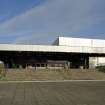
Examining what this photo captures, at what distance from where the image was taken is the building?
67.0 meters

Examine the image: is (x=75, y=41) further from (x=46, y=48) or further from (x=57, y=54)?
(x=46, y=48)

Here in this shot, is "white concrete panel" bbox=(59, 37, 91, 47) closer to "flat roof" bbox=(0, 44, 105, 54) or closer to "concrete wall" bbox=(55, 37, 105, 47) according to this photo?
"concrete wall" bbox=(55, 37, 105, 47)

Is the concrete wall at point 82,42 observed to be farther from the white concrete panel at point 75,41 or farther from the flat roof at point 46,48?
the flat roof at point 46,48

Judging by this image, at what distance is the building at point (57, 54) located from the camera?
6700 cm

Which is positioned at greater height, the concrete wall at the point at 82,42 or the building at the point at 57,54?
the concrete wall at the point at 82,42

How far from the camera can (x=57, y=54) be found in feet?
246
